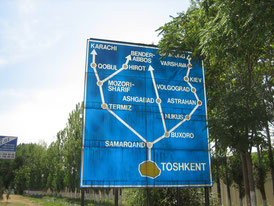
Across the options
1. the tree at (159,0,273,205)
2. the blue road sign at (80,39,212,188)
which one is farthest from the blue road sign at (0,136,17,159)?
the tree at (159,0,273,205)

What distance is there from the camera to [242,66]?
15609 mm

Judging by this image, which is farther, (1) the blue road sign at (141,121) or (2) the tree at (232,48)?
(1) the blue road sign at (141,121)

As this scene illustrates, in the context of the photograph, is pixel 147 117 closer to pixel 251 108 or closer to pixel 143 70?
pixel 143 70

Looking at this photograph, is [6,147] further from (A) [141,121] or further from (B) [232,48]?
(B) [232,48]

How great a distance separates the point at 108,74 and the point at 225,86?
7231 mm

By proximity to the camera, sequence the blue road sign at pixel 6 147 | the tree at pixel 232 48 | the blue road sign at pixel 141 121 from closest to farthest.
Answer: the tree at pixel 232 48, the blue road sign at pixel 141 121, the blue road sign at pixel 6 147

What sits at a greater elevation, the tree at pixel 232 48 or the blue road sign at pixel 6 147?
the tree at pixel 232 48

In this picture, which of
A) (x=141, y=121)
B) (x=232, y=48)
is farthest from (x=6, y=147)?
(x=232, y=48)

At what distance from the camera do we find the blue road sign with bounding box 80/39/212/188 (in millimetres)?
11398

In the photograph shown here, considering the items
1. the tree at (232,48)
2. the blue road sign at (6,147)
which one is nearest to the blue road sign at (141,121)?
the tree at (232,48)

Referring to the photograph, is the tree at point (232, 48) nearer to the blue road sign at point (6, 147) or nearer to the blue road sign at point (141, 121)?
the blue road sign at point (141, 121)

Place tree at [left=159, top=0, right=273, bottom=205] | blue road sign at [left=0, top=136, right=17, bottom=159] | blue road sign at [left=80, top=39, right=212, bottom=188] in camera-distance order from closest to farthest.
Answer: tree at [left=159, top=0, right=273, bottom=205], blue road sign at [left=80, top=39, right=212, bottom=188], blue road sign at [left=0, top=136, right=17, bottom=159]

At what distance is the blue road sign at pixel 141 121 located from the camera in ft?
37.4

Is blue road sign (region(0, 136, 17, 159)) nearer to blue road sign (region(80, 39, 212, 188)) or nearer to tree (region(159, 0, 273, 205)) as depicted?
blue road sign (region(80, 39, 212, 188))
